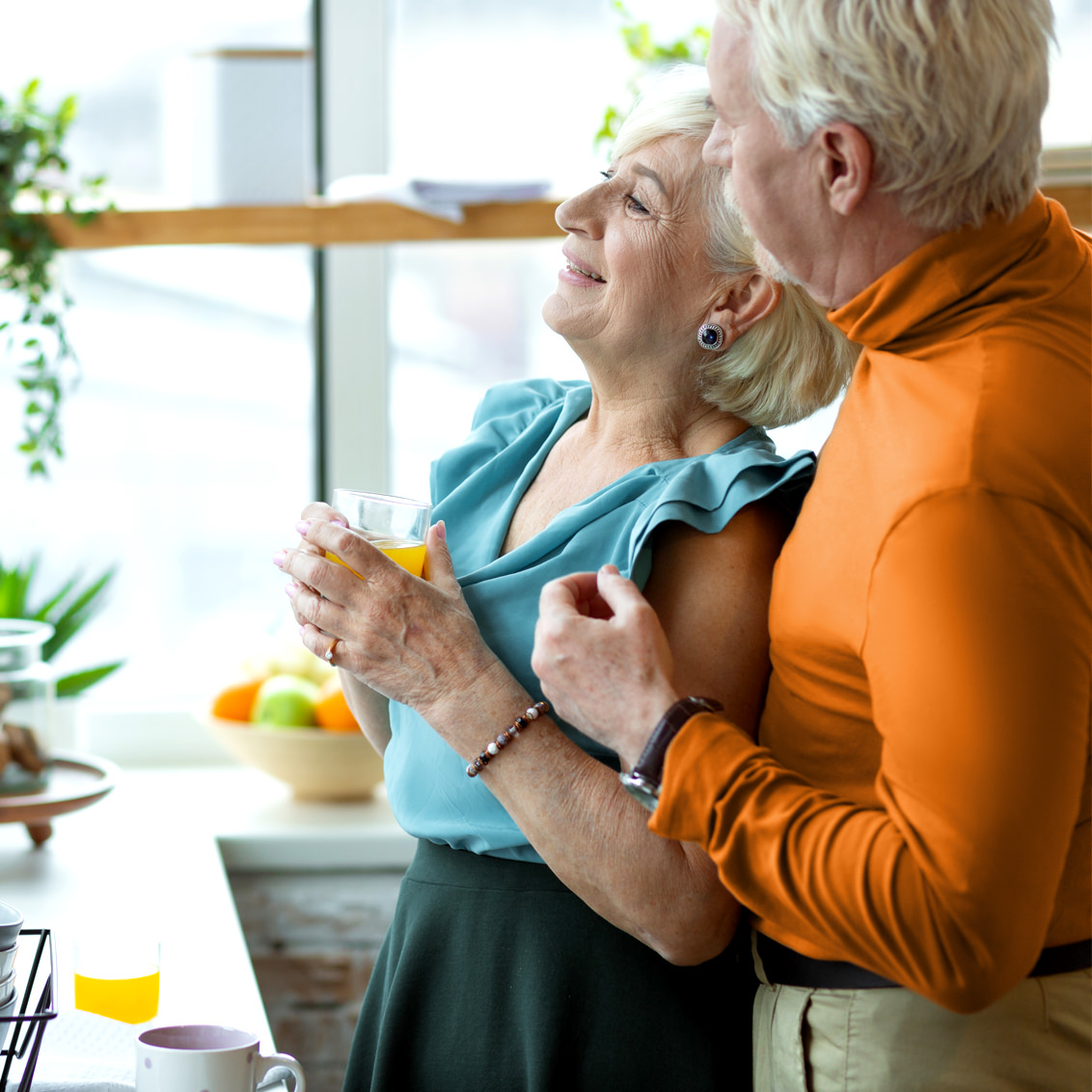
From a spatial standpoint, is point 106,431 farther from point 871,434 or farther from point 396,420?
point 871,434

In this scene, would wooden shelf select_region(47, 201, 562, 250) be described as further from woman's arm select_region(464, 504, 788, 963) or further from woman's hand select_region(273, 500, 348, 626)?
woman's arm select_region(464, 504, 788, 963)

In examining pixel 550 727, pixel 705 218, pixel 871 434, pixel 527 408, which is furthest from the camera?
pixel 527 408

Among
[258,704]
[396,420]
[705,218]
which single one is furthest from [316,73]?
[705,218]

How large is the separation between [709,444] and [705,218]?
222 mm

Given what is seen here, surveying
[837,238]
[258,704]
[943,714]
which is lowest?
[258,704]

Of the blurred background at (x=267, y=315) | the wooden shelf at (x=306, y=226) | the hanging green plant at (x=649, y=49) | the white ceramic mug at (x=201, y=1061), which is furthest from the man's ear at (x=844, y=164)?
the blurred background at (x=267, y=315)

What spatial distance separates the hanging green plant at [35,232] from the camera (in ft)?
6.71

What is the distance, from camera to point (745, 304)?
4.01ft

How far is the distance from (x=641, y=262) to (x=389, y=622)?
43cm

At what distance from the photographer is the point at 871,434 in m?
0.87

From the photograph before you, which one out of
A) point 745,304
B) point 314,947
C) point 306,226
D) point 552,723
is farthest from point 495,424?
point 314,947

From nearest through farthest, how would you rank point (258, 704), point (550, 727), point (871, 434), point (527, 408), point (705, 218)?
1. point (871, 434)
2. point (550, 727)
3. point (705, 218)
4. point (527, 408)
5. point (258, 704)

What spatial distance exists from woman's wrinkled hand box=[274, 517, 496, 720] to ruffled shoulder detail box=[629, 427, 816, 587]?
171 mm

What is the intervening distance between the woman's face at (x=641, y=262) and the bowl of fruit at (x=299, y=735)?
984 mm
